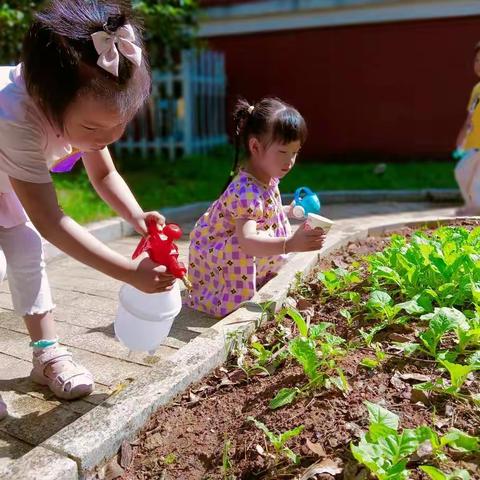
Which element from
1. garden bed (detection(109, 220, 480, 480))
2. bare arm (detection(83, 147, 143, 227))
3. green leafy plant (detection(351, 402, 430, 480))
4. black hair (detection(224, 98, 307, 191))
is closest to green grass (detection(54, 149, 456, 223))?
black hair (detection(224, 98, 307, 191))

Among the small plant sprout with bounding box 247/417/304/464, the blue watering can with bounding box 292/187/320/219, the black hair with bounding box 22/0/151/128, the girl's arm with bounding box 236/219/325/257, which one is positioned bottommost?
the small plant sprout with bounding box 247/417/304/464

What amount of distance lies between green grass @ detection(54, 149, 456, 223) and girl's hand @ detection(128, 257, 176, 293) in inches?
→ 124

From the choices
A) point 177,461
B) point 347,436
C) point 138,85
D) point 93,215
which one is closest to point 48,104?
point 138,85

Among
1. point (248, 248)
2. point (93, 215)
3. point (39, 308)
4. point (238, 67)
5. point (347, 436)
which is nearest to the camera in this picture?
point (347, 436)

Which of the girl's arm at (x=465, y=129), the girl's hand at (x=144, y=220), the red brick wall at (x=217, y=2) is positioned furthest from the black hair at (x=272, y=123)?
the red brick wall at (x=217, y=2)

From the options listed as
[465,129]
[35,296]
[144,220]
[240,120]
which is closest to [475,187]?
[465,129]

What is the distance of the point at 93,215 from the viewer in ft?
16.0

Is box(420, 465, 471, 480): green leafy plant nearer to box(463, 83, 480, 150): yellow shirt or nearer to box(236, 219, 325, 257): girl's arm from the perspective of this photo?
box(236, 219, 325, 257): girl's arm

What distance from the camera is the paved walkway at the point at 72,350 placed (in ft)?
6.33

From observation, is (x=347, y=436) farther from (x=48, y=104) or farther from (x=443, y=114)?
(x=443, y=114)

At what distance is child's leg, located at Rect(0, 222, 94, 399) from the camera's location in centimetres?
215

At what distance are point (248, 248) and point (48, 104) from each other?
1.26 meters

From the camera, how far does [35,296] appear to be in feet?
7.10

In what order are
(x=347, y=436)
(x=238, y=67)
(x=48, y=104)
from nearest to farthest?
(x=347, y=436)
(x=48, y=104)
(x=238, y=67)
